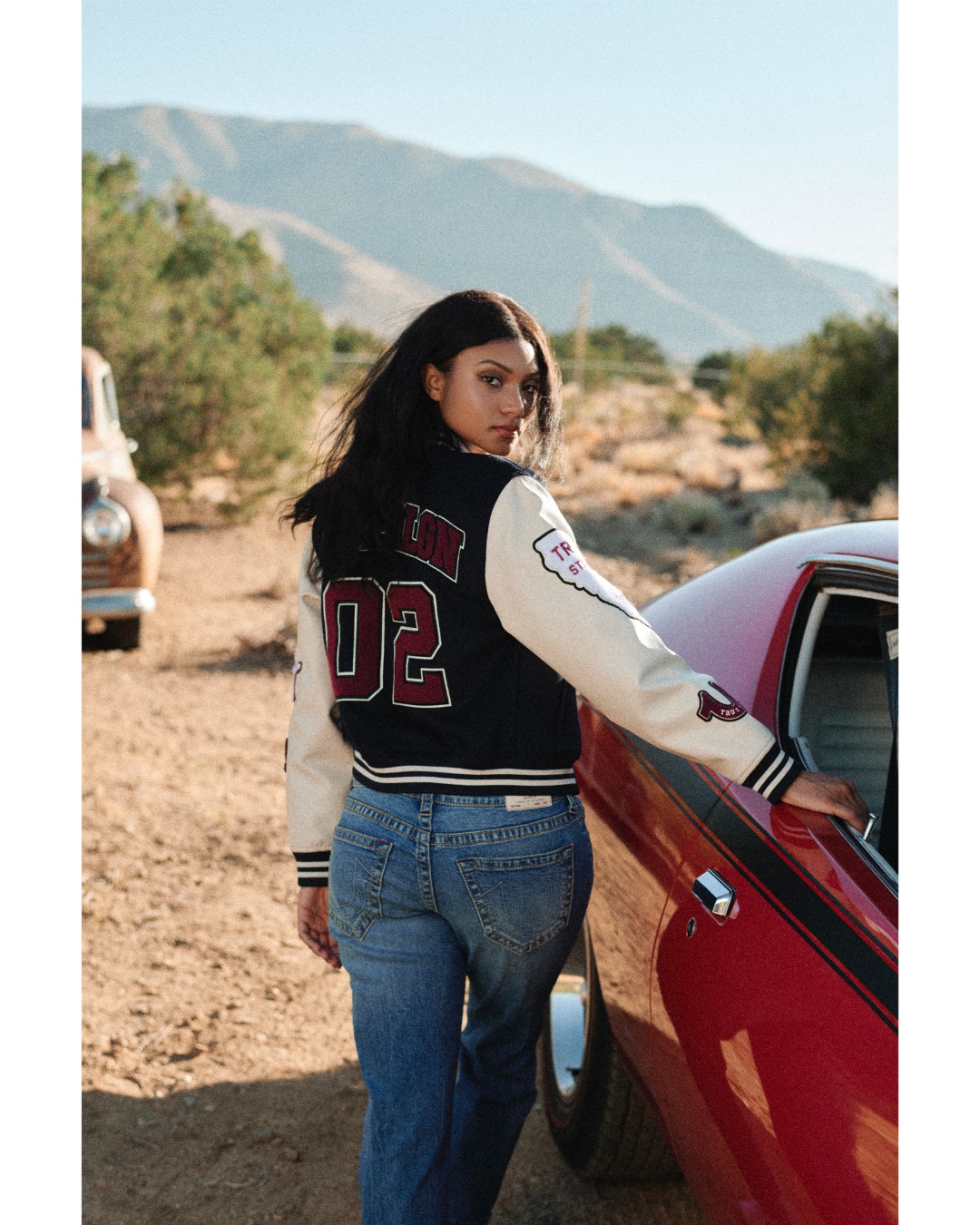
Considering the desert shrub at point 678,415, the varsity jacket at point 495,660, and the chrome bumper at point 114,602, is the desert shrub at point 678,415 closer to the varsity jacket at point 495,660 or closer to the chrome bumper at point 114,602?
the chrome bumper at point 114,602

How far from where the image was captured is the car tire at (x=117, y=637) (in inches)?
315

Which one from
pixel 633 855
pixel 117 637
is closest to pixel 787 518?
pixel 117 637

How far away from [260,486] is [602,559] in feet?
13.2

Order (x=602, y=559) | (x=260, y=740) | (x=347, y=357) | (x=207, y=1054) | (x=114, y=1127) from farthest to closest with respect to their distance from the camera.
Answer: (x=347, y=357), (x=602, y=559), (x=260, y=740), (x=207, y=1054), (x=114, y=1127)

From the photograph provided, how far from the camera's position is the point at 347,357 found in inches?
1350

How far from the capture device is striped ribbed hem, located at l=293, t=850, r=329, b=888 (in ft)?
7.39

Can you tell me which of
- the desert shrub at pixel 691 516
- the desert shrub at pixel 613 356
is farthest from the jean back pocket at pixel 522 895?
the desert shrub at pixel 613 356

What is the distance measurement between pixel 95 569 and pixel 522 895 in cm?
605

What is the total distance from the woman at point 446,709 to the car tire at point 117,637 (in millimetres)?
6221

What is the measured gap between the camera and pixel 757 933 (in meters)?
1.77

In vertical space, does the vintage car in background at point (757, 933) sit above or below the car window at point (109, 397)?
below
